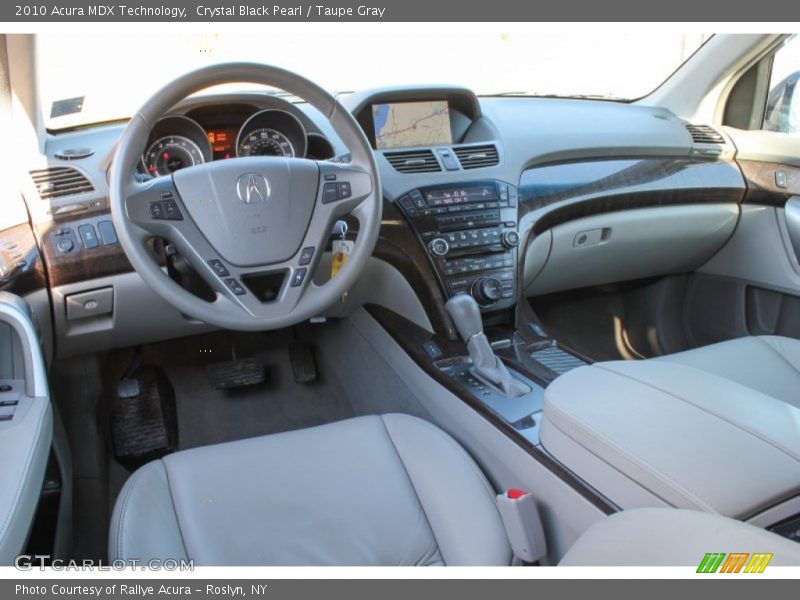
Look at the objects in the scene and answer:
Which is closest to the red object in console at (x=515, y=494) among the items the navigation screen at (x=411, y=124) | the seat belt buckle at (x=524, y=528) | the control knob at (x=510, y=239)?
the seat belt buckle at (x=524, y=528)

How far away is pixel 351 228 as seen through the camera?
1.85 meters

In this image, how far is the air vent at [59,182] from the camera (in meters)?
1.75

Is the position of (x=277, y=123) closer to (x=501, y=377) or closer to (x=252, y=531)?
(x=501, y=377)

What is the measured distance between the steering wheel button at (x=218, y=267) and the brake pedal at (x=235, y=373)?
851 mm

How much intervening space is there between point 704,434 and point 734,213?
1.87 meters

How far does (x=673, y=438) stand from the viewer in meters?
1.04

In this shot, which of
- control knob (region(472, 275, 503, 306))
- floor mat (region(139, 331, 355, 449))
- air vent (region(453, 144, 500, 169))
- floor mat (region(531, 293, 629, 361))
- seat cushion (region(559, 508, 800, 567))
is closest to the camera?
seat cushion (region(559, 508, 800, 567))

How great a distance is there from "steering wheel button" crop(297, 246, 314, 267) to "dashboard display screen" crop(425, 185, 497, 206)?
1.75ft

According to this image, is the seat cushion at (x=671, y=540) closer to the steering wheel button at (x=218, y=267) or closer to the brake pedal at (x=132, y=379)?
the steering wheel button at (x=218, y=267)

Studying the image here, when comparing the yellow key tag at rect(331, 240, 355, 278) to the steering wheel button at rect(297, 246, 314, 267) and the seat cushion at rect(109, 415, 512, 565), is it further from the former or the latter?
the seat cushion at rect(109, 415, 512, 565)

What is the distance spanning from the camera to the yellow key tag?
174 centimetres

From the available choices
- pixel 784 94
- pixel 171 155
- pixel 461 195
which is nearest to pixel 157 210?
pixel 171 155

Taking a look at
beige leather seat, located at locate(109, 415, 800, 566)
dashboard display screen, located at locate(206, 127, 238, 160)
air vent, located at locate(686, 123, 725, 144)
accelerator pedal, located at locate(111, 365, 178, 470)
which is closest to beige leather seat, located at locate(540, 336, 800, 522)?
beige leather seat, located at locate(109, 415, 800, 566)

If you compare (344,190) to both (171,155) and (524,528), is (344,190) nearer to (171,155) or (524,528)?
(171,155)
